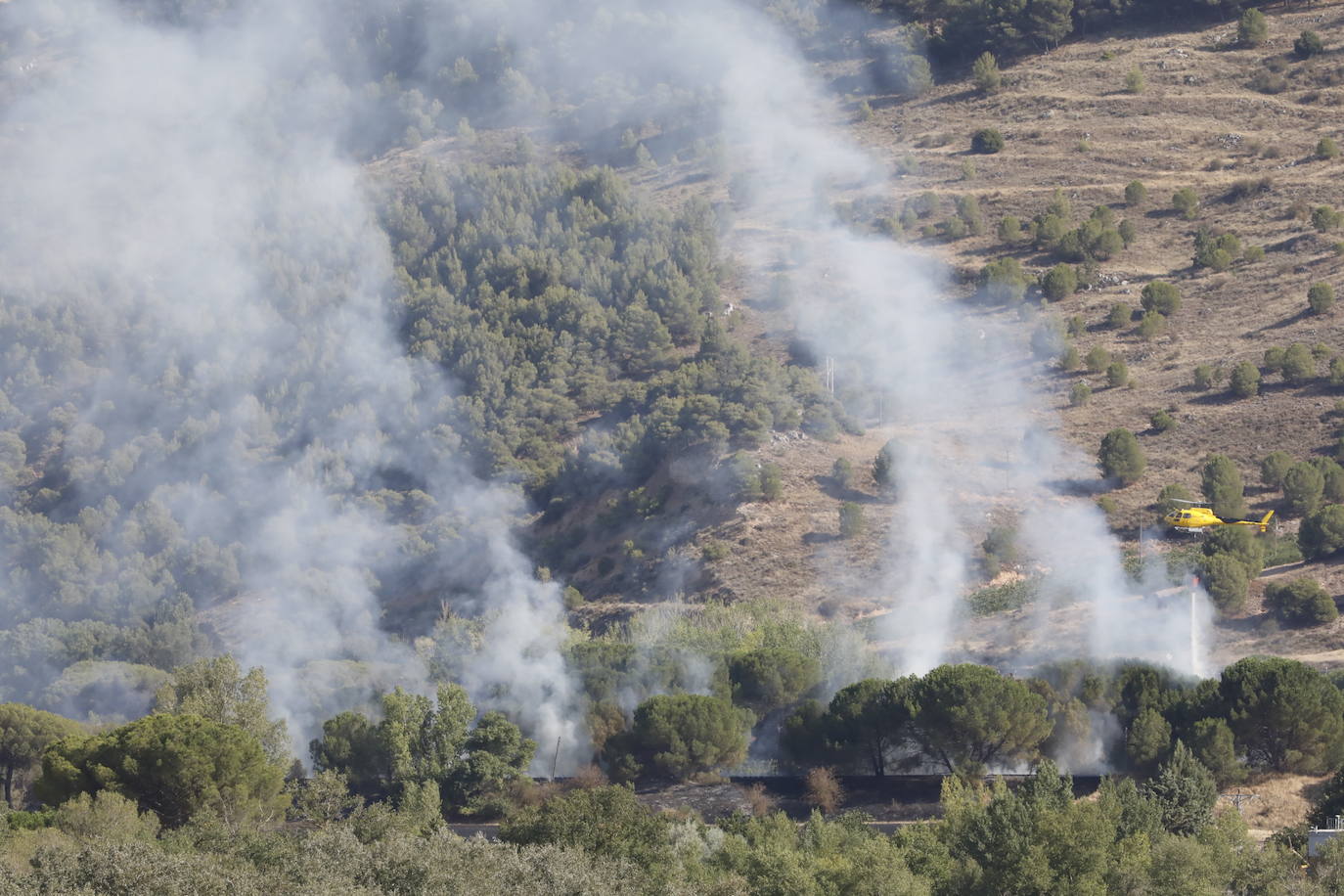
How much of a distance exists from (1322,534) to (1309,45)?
4464 cm

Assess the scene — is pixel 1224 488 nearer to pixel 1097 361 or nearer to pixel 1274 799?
pixel 1097 361

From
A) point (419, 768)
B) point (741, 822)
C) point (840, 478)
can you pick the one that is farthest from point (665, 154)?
point (741, 822)

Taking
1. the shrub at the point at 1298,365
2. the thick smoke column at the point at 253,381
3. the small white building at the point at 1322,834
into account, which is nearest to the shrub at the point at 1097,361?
the shrub at the point at 1298,365

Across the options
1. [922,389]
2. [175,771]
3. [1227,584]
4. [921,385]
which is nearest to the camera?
[175,771]

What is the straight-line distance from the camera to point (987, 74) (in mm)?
111812

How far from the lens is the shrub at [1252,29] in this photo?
4296 inches

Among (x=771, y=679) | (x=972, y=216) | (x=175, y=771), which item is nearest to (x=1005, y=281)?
(x=972, y=216)

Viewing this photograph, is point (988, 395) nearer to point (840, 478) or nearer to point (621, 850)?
point (840, 478)

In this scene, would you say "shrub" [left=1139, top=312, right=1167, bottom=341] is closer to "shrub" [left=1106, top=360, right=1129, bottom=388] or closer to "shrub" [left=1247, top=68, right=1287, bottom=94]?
"shrub" [left=1106, top=360, right=1129, bottom=388]

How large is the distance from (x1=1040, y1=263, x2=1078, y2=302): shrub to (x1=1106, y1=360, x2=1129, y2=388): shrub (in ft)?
24.4

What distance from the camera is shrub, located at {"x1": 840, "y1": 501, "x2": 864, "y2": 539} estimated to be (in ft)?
258

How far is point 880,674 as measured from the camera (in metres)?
69.4

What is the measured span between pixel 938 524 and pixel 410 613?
21555 millimetres

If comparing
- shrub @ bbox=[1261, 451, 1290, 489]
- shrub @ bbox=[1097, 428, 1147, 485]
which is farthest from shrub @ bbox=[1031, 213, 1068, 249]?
shrub @ bbox=[1261, 451, 1290, 489]
